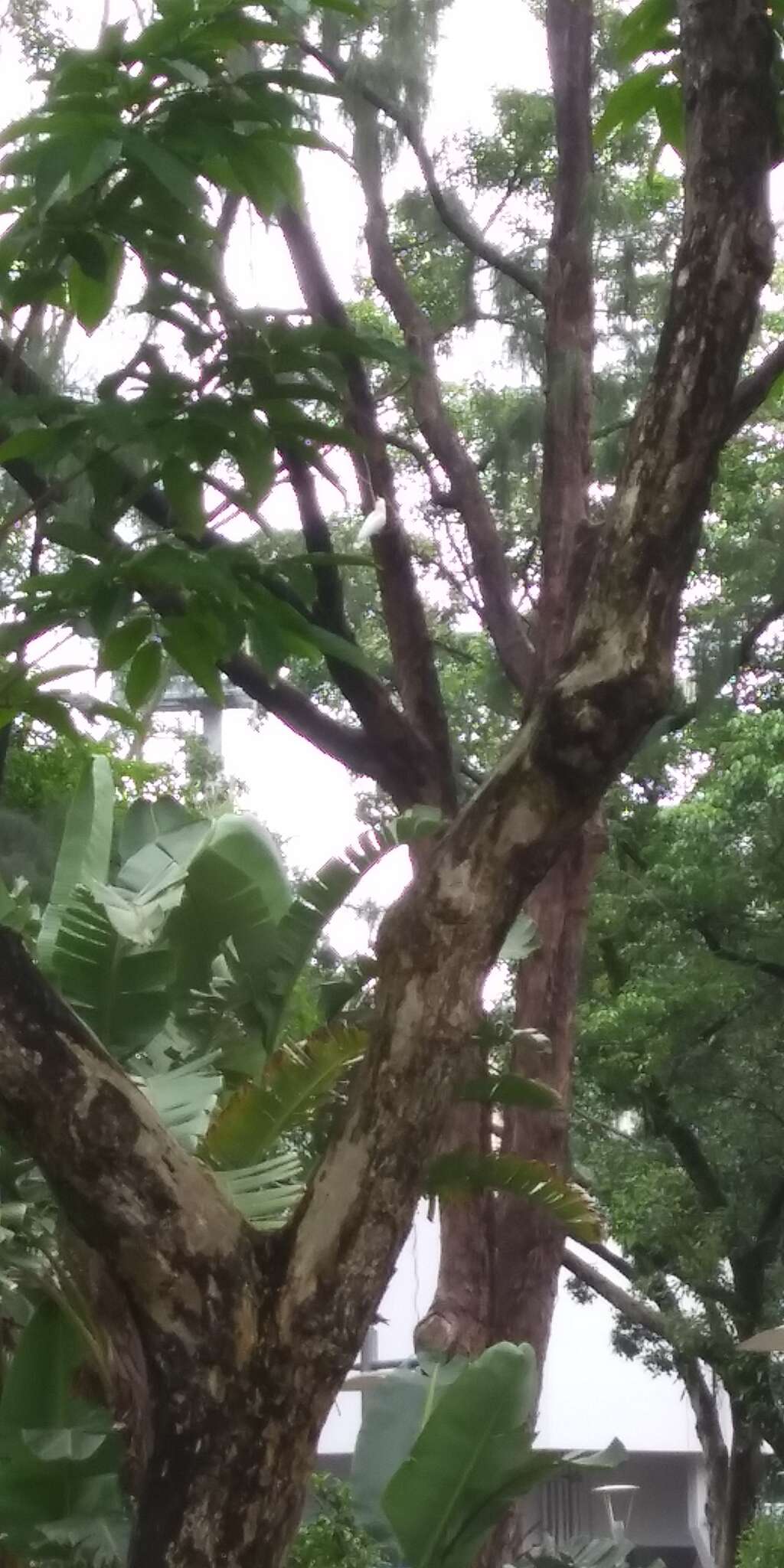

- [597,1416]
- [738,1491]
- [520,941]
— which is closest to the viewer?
[520,941]

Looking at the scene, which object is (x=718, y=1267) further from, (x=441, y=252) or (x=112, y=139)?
(x=112, y=139)

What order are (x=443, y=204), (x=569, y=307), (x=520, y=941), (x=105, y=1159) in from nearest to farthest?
1. (x=105, y=1159)
2. (x=520, y=941)
3. (x=569, y=307)
4. (x=443, y=204)

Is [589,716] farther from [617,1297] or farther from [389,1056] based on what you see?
[617,1297]

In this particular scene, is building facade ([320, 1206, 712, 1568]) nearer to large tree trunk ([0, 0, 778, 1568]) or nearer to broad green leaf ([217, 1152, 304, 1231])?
broad green leaf ([217, 1152, 304, 1231])

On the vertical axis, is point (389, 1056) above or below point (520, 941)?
below

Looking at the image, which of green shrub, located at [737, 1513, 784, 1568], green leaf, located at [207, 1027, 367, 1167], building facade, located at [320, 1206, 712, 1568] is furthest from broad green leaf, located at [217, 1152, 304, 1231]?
building facade, located at [320, 1206, 712, 1568]

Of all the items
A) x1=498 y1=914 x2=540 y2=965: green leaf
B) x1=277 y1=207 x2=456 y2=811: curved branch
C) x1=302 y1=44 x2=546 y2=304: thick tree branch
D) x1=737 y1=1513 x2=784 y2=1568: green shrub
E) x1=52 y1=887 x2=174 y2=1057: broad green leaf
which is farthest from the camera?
x1=737 y1=1513 x2=784 y2=1568: green shrub

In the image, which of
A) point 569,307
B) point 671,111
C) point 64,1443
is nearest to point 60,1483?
point 64,1443

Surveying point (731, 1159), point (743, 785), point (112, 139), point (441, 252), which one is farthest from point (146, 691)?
point (731, 1159)

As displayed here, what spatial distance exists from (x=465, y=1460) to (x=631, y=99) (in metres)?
2.04

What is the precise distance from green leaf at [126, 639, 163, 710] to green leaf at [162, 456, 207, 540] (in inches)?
5.9

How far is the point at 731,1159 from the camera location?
8.55 metres

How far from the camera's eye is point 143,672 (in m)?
1.88

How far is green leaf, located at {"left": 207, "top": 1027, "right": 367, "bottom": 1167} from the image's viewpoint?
2.13m
